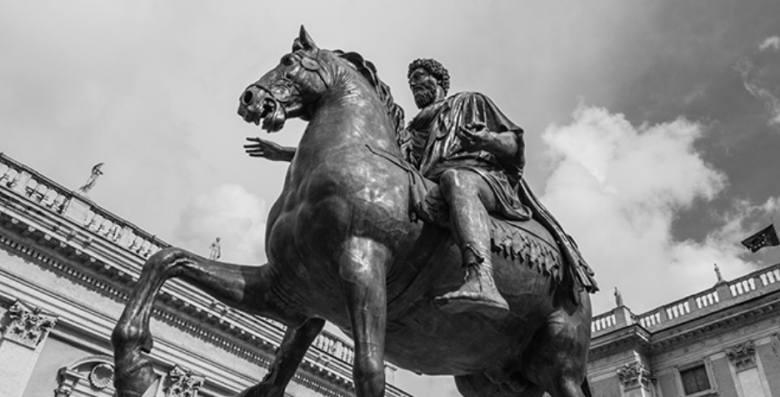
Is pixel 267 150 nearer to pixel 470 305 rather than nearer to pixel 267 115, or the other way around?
pixel 267 115

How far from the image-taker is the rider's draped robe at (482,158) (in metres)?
3.79

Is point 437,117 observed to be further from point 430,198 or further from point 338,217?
point 338,217

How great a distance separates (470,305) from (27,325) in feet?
53.7

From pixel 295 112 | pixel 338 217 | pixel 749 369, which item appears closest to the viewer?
pixel 338 217

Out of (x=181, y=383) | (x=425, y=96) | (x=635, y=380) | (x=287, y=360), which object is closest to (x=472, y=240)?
(x=287, y=360)

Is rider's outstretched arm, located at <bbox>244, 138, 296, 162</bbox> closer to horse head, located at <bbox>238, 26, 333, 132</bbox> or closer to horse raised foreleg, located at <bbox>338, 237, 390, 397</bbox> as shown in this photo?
horse head, located at <bbox>238, 26, 333, 132</bbox>

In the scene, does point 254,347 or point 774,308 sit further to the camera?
point 774,308

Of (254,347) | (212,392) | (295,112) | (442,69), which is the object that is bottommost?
(295,112)

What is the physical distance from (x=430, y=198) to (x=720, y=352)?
1079 inches

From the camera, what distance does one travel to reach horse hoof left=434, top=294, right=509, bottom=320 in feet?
9.70

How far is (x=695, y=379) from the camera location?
27.0 meters

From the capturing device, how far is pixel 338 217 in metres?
3.16

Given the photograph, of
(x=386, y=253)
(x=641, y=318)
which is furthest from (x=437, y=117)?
(x=641, y=318)

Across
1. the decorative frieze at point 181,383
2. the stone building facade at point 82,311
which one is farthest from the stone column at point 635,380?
the decorative frieze at point 181,383
